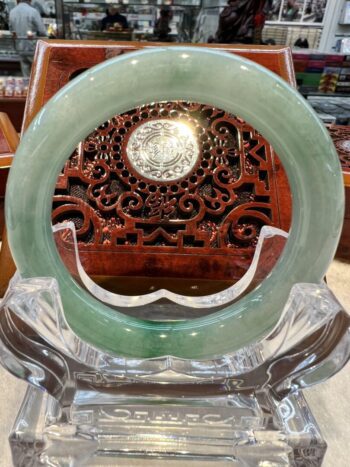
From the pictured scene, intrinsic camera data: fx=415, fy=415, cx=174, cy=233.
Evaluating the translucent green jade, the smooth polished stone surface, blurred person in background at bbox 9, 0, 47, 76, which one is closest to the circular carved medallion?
the translucent green jade

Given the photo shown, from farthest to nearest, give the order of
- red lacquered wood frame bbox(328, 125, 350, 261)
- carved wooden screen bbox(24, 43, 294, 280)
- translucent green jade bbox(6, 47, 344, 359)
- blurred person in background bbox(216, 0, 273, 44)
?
blurred person in background bbox(216, 0, 273, 44)
red lacquered wood frame bbox(328, 125, 350, 261)
carved wooden screen bbox(24, 43, 294, 280)
translucent green jade bbox(6, 47, 344, 359)

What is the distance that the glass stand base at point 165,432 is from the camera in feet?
1.79

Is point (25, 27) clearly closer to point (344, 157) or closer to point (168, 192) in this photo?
point (168, 192)

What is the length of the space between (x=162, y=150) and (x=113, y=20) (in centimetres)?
109

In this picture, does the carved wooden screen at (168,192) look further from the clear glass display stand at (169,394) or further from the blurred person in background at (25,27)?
the blurred person in background at (25,27)

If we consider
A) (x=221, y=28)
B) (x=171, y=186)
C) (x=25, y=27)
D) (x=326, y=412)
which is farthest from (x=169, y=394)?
(x=25, y=27)

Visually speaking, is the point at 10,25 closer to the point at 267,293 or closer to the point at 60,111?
the point at 60,111

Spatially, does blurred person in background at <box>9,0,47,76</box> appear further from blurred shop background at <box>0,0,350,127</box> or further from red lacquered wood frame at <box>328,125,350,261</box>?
red lacquered wood frame at <box>328,125,350,261</box>

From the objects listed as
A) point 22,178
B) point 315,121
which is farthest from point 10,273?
point 315,121

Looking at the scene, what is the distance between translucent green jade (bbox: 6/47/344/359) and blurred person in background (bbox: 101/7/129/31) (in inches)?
53.6

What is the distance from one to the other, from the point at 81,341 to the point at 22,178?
0.23 metres

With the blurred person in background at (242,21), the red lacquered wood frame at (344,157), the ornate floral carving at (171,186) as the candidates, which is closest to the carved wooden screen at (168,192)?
the ornate floral carving at (171,186)

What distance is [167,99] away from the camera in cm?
49

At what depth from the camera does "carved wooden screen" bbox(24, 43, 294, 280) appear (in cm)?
81
